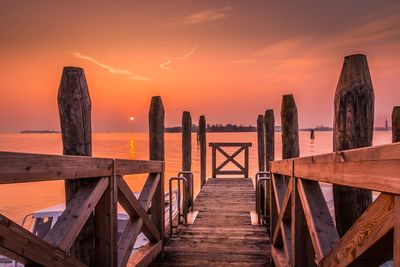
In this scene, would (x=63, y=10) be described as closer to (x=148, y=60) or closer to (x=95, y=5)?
(x=95, y=5)

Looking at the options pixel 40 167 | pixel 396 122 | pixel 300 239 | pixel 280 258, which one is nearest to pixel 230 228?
pixel 280 258

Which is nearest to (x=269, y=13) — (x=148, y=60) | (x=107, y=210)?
(x=148, y=60)

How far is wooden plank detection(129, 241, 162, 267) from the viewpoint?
3916 mm

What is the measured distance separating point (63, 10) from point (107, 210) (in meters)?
8.66

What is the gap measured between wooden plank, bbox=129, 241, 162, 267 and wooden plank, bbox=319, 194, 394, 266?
8.69 feet

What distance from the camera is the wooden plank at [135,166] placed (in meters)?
3.08

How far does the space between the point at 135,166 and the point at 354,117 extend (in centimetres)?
213

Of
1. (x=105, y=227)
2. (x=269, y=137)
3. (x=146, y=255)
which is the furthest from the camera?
(x=269, y=137)

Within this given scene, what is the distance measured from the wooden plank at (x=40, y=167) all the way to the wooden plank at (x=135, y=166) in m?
0.55

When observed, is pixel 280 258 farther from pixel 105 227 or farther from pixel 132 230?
pixel 105 227

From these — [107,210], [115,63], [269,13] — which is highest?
[269,13]

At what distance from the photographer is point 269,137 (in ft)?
29.7

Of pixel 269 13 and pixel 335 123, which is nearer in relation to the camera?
pixel 335 123

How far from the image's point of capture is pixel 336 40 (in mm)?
12016
